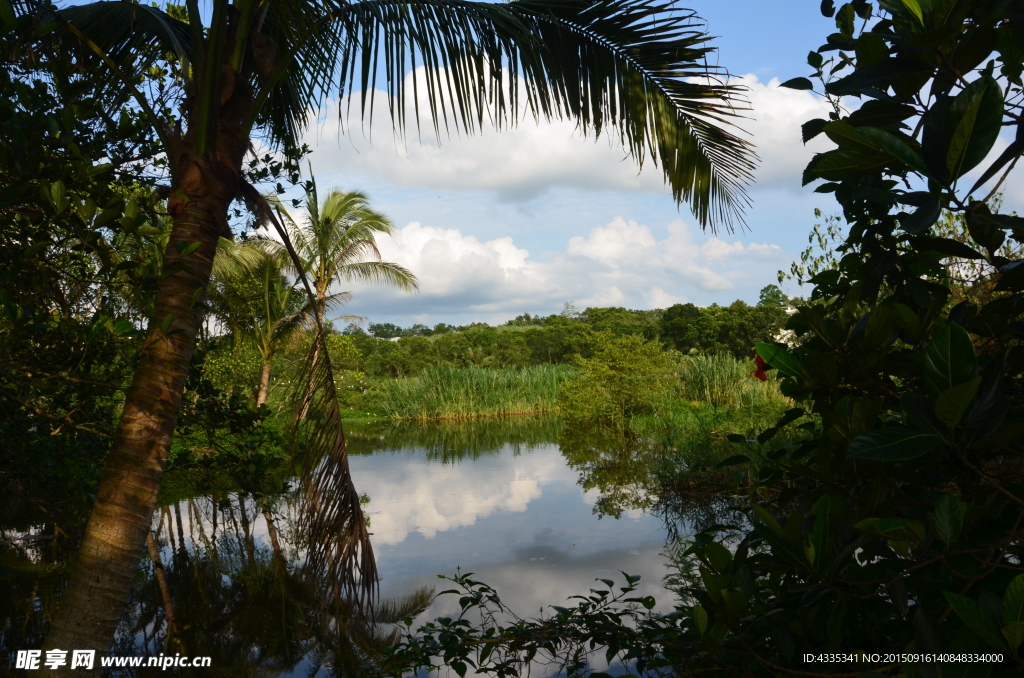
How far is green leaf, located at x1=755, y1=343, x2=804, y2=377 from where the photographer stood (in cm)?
106

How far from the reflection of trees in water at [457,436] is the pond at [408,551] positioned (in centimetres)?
148

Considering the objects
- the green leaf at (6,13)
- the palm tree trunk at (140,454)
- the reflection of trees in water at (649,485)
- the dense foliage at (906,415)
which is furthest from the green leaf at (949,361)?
A: the reflection of trees in water at (649,485)

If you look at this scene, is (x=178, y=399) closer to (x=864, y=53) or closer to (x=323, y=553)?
(x=323, y=553)

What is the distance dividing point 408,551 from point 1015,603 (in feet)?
19.9

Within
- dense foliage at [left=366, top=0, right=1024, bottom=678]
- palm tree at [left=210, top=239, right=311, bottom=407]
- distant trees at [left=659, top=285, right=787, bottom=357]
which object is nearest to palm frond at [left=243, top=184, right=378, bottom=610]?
dense foliage at [left=366, top=0, right=1024, bottom=678]

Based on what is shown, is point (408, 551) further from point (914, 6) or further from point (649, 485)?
point (914, 6)

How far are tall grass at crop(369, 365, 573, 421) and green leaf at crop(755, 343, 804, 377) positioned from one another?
1776 cm

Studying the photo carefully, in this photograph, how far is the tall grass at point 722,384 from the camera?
13.5 m

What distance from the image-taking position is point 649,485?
880 centimetres

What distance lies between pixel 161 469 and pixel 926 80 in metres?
2.34

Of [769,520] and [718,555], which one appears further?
[718,555]

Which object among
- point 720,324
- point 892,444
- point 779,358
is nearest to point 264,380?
point 779,358

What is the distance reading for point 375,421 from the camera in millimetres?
18906

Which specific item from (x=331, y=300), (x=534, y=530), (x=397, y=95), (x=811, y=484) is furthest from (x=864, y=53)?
(x=331, y=300)
